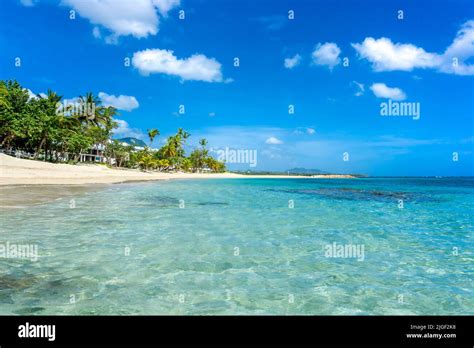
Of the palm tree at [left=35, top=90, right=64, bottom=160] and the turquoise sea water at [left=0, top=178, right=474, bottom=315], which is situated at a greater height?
the palm tree at [left=35, top=90, right=64, bottom=160]

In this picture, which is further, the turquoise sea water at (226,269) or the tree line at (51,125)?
the tree line at (51,125)

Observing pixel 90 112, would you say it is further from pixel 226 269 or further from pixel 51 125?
pixel 226 269

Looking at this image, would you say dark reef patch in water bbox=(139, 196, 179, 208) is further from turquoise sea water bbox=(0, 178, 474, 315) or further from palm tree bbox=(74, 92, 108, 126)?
palm tree bbox=(74, 92, 108, 126)

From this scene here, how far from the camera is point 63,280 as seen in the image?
704cm

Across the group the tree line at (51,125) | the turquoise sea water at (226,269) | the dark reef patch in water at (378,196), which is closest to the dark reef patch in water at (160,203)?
the turquoise sea water at (226,269)

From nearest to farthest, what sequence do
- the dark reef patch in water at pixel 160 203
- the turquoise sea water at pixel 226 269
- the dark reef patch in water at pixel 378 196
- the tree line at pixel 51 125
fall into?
A: the turquoise sea water at pixel 226 269 < the dark reef patch in water at pixel 160 203 < the dark reef patch in water at pixel 378 196 < the tree line at pixel 51 125

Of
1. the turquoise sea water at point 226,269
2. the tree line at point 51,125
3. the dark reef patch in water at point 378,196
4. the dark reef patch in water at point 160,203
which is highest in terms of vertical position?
the tree line at point 51,125

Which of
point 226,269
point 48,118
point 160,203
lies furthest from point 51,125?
point 226,269

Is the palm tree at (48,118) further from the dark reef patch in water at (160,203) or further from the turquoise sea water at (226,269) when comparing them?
the turquoise sea water at (226,269)

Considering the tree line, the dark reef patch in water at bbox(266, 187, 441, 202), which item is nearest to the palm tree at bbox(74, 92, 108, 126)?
the tree line

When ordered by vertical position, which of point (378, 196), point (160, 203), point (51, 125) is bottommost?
point (378, 196)

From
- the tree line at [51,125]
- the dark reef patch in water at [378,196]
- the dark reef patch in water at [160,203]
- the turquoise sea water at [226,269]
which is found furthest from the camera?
the tree line at [51,125]
